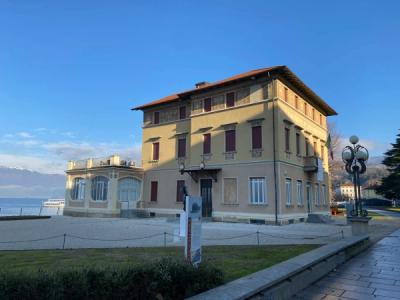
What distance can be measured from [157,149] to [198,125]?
5537mm

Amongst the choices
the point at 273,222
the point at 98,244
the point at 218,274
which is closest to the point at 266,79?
the point at 273,222

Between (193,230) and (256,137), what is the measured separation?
55.3 ft

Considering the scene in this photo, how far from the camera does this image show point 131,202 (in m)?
28.3

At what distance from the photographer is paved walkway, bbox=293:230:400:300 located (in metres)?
5.36

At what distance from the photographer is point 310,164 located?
2416cm

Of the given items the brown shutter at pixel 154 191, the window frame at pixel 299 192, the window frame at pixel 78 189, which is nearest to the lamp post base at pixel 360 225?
the window frame at pixel 299 192

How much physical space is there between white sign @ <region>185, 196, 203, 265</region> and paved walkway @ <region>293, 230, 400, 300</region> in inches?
73.9

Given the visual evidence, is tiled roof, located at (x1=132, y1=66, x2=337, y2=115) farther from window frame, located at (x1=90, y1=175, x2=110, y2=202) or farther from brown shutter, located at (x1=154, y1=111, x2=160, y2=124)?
window frame, located at (x1=90, y1=175, x2=110, y2=202)

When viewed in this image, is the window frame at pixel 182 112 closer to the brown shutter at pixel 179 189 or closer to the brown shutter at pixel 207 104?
the brown shutter at pixel 207 104

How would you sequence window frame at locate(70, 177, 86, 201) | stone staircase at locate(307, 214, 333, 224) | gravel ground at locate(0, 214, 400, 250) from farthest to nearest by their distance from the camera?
window frame at locate(70, 177, 86, 201), stone staircase at locate(307, 214, 333, 224), gravel ground at locate(0, 214, 400, 250)

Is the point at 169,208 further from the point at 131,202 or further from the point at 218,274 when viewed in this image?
the point at 218,274

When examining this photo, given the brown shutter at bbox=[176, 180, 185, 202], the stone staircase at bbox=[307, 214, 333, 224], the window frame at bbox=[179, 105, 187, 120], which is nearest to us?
the stone staircase at bbox=[307, 214, 333, 224]

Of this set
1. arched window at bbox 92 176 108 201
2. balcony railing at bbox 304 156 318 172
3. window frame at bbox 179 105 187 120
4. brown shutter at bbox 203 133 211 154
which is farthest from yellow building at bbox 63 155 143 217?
balcony railing at bbox 304 156 318 172

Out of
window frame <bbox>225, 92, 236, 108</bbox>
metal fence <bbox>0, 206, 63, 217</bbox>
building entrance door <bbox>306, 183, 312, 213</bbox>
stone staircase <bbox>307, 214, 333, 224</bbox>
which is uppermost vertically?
window frame <bbox>225, 92, 236, 108</bbox>
